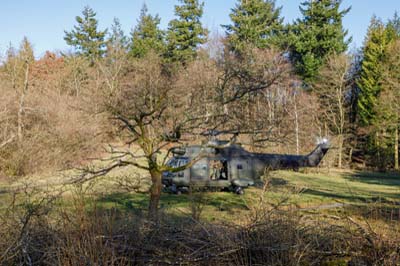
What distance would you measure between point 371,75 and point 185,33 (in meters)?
16.9

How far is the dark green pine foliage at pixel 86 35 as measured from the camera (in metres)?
40.7

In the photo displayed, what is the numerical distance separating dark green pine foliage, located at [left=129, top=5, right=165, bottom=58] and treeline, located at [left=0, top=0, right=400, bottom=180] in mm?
107

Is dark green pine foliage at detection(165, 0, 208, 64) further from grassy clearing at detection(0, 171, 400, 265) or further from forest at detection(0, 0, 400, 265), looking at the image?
grassy clearing at detection(0, 171, 400, 265)

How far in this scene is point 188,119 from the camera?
9.59 m

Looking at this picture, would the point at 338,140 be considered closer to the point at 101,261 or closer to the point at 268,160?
the point at 268,160

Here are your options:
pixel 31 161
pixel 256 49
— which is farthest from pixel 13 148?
pixel 256 49

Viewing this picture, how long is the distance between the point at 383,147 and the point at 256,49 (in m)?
12.7

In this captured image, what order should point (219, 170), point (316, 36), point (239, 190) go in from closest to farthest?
point (239, 190) < point (219, 170) < point (316, 36)

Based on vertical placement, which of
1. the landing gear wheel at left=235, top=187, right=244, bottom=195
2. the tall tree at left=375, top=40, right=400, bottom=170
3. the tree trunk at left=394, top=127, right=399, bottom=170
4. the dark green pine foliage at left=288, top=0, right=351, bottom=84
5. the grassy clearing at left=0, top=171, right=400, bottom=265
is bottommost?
the landing gear wheel at left=235, top=187, right=244, bottom=195

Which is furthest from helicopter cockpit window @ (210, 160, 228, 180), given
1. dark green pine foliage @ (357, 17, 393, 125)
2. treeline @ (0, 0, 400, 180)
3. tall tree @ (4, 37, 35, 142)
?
dark green pine foliage @ (357, 17, 393, 125)

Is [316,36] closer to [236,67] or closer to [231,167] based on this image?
[236,67]

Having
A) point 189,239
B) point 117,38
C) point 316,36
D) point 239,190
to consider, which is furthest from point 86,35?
point 189,239

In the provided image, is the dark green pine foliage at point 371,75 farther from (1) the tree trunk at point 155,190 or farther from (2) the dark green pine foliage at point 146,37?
(1) the tree trunk at point 155,190

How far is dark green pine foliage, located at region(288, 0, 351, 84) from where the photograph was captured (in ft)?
115
